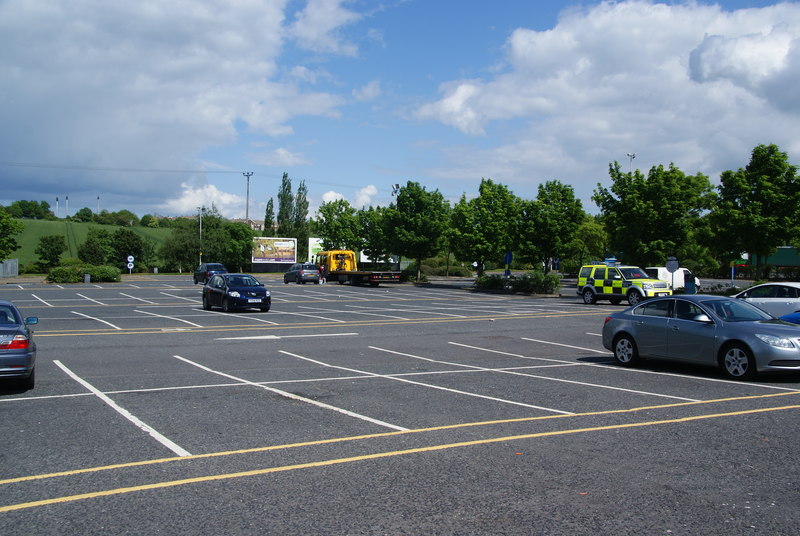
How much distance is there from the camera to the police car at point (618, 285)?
29.5 m

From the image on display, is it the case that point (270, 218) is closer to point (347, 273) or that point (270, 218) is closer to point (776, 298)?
point (347, 273)

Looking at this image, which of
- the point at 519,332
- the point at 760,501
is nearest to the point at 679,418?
the point at 760,501

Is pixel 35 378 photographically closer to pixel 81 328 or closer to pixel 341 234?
pixel 81 328

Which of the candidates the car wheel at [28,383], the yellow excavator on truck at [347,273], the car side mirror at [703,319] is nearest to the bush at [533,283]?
the yellow excavator on truck at [347,273]

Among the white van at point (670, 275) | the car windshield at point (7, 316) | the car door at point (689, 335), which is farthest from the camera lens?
the white van at point (670, 275)

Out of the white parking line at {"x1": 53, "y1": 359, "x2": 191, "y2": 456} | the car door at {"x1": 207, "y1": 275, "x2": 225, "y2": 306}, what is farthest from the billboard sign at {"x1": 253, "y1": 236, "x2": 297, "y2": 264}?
the white parking line at {"x1": 53, "y1": 359, "x2": 191, "y2": 456}

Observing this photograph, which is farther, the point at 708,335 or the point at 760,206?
the point at 760,206

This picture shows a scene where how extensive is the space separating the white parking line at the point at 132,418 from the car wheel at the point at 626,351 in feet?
28.5

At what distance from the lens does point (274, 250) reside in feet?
257

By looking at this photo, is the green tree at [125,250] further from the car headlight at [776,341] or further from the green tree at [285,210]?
the car headlight at [776,341]

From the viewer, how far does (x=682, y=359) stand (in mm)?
11430

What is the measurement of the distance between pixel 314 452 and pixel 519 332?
511 inches

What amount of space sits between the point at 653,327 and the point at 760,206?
901 inches

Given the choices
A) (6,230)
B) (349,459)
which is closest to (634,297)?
(349,459)
